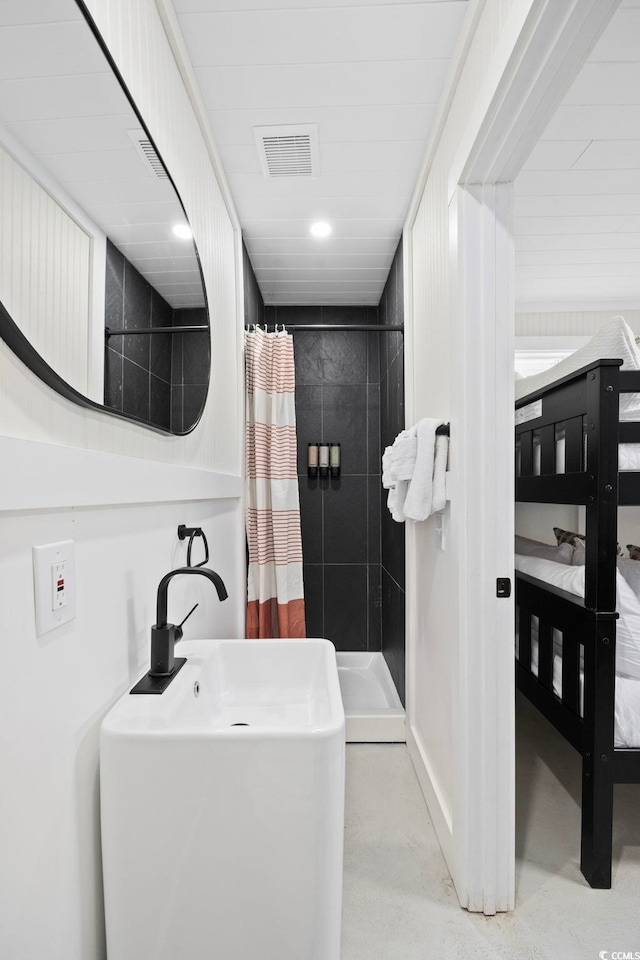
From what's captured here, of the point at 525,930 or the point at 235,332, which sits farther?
the point at 235,332

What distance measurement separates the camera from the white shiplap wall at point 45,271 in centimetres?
72

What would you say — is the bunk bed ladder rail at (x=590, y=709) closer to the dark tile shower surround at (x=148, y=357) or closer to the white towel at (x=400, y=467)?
the white towel at (x=400, y=467)

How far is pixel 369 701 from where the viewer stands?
2893 millimetres

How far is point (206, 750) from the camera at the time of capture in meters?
0.91

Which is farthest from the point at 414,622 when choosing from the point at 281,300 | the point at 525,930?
the point at 281,300

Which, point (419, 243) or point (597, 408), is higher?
point (419, 243)

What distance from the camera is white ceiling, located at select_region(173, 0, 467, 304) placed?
141 cm

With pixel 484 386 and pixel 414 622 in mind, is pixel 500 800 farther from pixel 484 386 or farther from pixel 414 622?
pixel 484 386

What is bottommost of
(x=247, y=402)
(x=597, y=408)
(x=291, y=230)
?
(x=597, y=408)

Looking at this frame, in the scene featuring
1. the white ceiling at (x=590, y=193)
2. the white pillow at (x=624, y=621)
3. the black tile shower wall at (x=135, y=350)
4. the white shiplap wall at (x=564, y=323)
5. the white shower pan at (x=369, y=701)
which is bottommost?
the white shower pan at (x=369, y=701)

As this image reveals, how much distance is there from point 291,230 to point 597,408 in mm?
1694

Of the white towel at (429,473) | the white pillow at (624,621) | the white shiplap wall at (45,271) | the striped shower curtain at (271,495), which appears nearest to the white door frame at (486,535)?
the white towel at (429,473)

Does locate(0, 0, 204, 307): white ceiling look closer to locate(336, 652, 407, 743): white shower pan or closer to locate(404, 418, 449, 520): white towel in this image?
locate(404, 418, 449, 520): white towel

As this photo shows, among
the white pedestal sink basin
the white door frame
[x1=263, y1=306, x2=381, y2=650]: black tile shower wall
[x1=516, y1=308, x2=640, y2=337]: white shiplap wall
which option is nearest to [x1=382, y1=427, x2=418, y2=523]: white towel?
the white door frame
